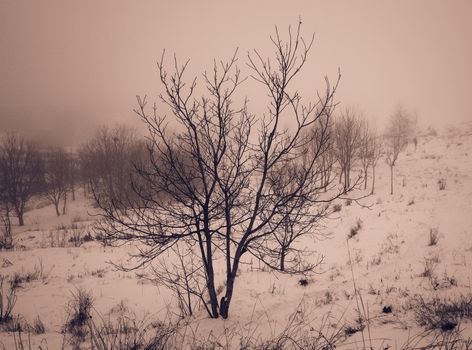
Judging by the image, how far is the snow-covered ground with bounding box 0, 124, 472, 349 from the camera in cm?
490

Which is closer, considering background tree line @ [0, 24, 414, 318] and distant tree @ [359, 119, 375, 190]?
background tree line @ [0, 24, 414, 318]

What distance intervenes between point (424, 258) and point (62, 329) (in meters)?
9.27

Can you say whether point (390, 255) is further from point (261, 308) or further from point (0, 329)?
point (0, 329)

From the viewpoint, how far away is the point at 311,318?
5.01m

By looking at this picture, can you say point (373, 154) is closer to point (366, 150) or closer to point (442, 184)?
point (366, 150)

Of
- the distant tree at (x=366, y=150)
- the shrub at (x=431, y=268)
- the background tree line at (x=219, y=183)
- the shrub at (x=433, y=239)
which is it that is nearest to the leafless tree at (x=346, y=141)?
the distant tree at (x=366, y=150)

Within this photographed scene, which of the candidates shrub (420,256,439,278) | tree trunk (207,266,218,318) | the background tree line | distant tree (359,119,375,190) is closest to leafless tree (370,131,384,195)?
distant tree (359,119,375,190)

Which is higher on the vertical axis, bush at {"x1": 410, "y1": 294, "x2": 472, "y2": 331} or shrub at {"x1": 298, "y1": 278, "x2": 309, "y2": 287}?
bush at {"x1": 410, "y1": 294, "x2": 472, "y2": 331}

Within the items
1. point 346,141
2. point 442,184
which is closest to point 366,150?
point 346,141

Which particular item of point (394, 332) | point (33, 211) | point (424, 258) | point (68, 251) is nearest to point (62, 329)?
point (394, 332)

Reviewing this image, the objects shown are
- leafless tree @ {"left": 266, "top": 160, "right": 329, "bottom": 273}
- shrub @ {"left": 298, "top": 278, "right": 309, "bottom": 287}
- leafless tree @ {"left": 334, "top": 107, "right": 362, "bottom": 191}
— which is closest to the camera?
leafless tree @ {"left": 266, "top": 160, "right": 329, "bottom": 273}

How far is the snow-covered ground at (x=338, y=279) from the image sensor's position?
4898 mm

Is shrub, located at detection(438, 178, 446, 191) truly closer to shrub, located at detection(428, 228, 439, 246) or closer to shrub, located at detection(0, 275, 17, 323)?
shrub, located at detection(428, 228, 439, 246)

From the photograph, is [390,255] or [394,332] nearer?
[394,332]
